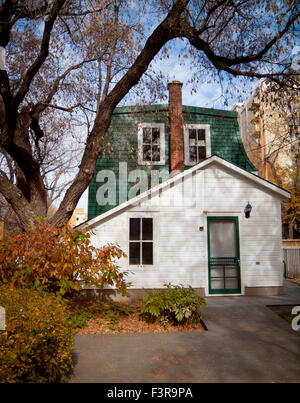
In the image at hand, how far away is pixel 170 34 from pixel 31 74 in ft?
13.1

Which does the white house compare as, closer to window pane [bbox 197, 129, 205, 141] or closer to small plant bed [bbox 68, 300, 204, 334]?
small plant bed [bbox 68, 300, 204, 334]

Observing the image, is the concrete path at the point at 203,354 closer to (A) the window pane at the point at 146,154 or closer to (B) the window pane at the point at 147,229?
(B) the window pane at the point at 147,229

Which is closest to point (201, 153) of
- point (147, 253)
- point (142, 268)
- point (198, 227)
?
point (198, 227)

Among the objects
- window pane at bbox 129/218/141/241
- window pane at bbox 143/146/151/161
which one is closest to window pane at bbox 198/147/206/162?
window pane at bbox 143/146/151/161

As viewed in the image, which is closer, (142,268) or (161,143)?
(142,268)

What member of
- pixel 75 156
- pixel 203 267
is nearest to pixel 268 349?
pixel 203 267

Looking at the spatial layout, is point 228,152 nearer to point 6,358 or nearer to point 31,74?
point 31,74

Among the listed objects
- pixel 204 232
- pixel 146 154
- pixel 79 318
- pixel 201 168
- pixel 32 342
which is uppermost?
pixel 146 154

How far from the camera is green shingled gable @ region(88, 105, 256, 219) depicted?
43.3 feet

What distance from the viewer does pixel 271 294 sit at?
9.90 m

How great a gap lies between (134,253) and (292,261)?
29.3 feet

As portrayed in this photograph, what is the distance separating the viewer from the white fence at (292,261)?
14297 millimetres

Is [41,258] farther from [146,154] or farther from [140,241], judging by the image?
[146,154]

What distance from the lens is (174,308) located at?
7047 mm
